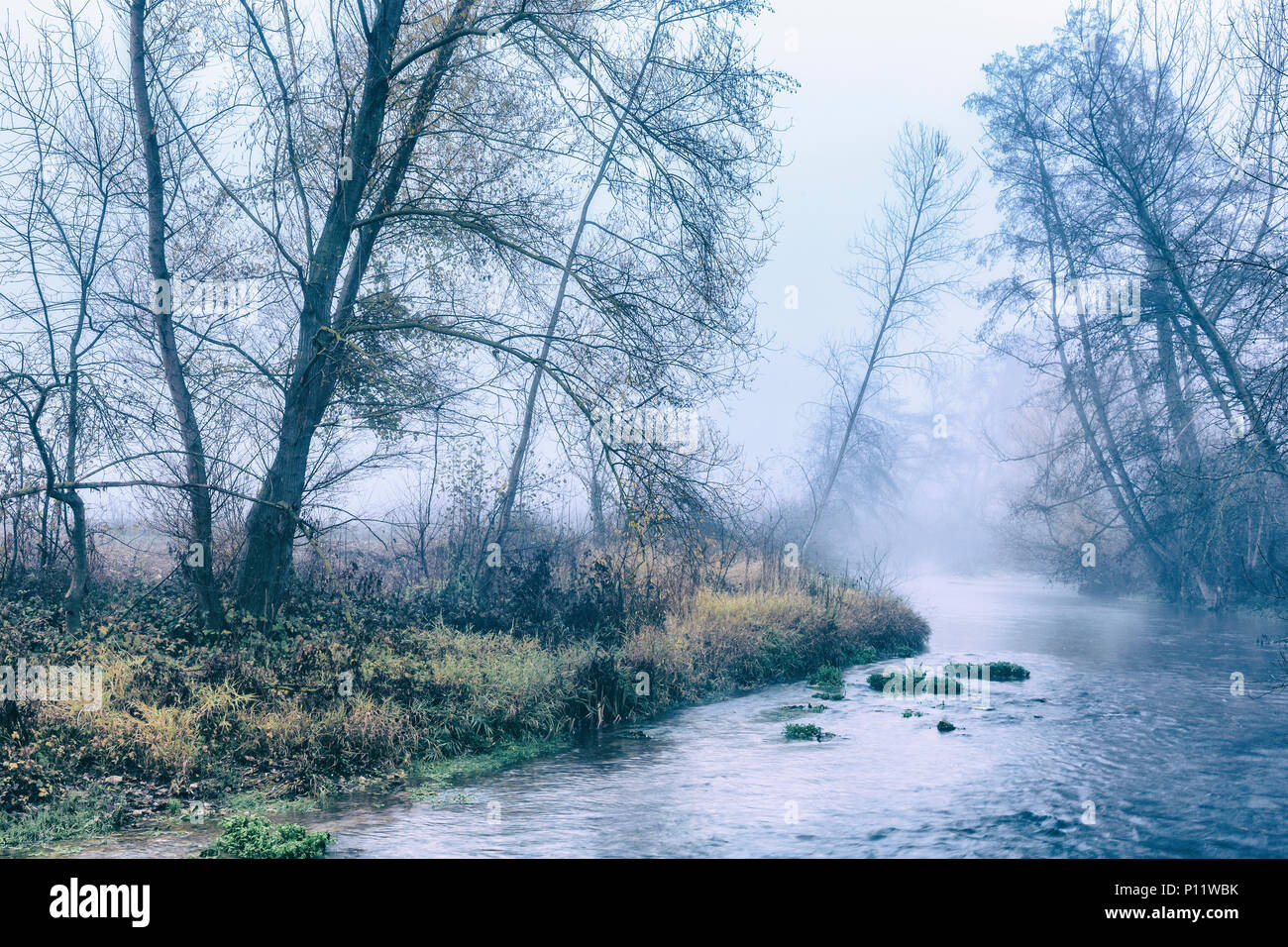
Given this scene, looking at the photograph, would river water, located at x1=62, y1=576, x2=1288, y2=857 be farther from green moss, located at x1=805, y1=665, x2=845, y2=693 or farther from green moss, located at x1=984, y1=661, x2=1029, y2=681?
green moss, located at x1=984, y1=661, x2=1029, y2=681

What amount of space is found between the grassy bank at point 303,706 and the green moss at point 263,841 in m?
1.19

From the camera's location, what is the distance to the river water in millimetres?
7555

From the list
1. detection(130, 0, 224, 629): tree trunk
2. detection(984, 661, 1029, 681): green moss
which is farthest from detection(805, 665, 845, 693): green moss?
detection(130, 0, 224, 629): tree trunk

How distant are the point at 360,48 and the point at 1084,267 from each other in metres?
17.2

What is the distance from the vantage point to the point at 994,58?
27266 mm

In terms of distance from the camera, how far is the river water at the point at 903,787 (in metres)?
7.55

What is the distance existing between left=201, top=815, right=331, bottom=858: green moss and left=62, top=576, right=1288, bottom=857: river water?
11.6 inches

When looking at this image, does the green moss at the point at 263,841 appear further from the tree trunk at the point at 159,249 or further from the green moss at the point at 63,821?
the tree trunk at the point at 159,249

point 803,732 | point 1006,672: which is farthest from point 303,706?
point 1006,672

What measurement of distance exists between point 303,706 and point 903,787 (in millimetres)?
6184

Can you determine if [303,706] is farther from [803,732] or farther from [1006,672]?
[1006,672]
